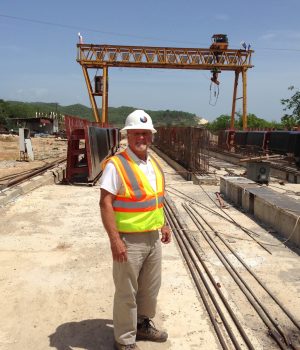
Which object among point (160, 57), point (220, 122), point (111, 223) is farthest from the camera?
point (220, 122)

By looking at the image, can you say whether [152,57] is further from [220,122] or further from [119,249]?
[220,122]

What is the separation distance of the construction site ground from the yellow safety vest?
45.4 inches

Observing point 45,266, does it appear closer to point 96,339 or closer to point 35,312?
point 35,312

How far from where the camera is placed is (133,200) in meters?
3.14

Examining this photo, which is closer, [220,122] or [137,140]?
[137,140]

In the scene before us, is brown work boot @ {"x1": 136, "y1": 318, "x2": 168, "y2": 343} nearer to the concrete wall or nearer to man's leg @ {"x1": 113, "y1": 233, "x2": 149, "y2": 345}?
man's leg @ {"x1": 113, "y1": 233, "x2": 149, "y2": 345}

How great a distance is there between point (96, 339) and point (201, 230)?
166 inches

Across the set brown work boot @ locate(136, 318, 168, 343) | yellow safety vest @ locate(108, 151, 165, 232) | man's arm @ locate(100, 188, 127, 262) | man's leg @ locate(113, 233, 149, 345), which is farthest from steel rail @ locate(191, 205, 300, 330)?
man's arm @ locate(100, 188, 127, 262)

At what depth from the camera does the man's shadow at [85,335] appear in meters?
3.52

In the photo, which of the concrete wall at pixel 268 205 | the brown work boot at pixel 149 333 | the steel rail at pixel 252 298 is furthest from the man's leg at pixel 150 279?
the concrete wall at pixel 268 205

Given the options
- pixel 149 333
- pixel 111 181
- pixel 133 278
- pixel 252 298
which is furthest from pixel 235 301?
pixel 111 181

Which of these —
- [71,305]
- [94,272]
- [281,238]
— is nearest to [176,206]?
[281,238]

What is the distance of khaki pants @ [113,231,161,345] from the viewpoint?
3.19 m

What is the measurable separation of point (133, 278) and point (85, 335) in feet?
2.95
